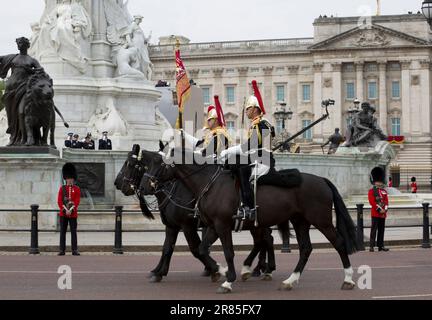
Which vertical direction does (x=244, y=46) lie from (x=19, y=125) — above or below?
above

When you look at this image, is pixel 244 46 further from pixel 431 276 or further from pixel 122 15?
pixel 431 276

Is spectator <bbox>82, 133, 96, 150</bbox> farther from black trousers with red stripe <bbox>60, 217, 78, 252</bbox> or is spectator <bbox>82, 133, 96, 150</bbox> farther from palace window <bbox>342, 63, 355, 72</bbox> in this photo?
palace window <bbox>342, 63, 355, 72</bbox>

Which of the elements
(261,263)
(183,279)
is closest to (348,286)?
(261,263)

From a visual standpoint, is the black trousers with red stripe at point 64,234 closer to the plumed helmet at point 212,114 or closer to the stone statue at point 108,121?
the plumed helmet at point 212,114

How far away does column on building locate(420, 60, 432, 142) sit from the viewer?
4422 inches

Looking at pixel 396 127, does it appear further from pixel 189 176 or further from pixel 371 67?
pixel 189 176

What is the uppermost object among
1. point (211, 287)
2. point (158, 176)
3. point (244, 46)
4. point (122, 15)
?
point (244, 46)

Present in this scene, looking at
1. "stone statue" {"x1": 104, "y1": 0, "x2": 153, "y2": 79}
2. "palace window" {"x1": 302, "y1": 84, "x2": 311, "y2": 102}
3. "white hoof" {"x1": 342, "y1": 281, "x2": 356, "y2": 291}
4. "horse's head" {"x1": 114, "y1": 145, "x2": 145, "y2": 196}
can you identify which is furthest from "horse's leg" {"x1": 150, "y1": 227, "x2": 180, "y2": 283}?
"palace window" {"x1": 302, "y1": 84, "x2": 311, "y2": 102}

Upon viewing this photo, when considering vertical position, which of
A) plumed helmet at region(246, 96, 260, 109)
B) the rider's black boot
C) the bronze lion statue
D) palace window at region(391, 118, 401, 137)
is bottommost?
the rider's black boot

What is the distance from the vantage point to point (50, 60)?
3091 centimetres

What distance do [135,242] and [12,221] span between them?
3336 mm

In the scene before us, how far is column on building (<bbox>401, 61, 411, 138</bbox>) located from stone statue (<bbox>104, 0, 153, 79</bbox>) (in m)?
84.1
